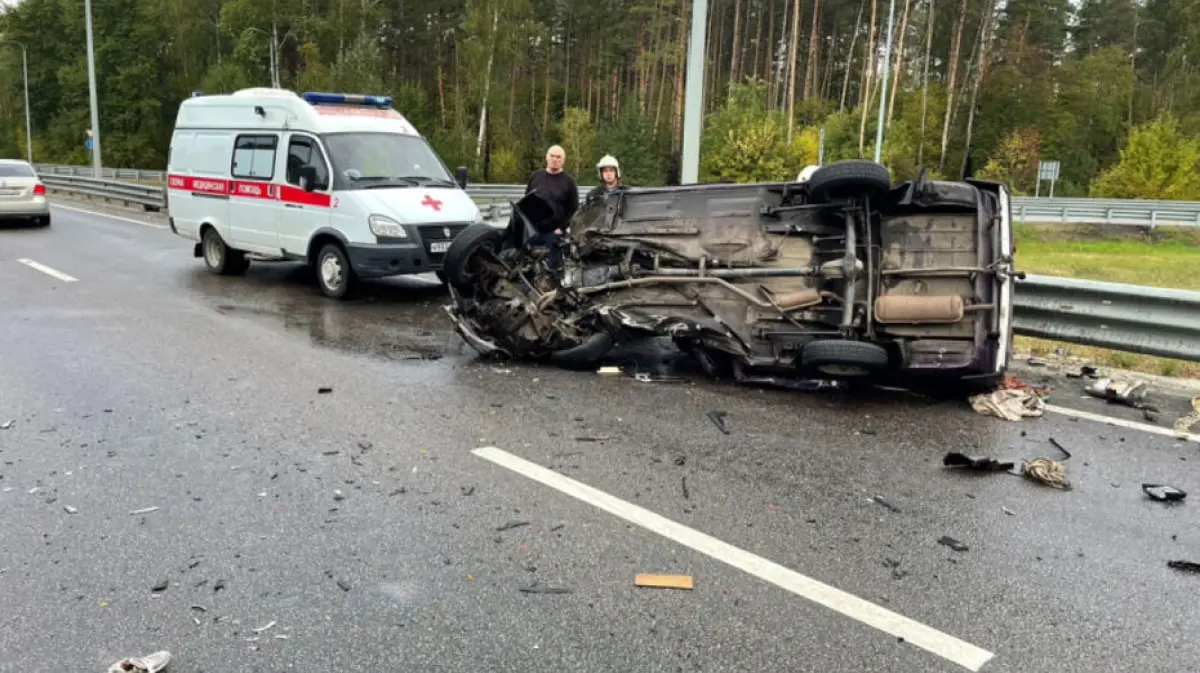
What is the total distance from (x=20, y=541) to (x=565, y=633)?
257 centimetres

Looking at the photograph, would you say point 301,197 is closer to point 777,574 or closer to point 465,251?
point 465,251

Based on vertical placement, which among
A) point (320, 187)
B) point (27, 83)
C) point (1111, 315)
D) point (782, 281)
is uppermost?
point (27, 83)

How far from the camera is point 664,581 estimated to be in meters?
3.39

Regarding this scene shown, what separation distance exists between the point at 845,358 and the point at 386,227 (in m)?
5.94

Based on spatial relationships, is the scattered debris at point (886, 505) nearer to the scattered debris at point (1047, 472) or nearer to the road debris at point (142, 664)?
the scattered debris at point (1047, 472)

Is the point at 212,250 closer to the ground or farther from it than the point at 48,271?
farther from it

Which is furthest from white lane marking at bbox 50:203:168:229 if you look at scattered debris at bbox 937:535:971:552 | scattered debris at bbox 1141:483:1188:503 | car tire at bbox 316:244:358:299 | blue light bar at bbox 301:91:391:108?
scattered debris at bbox 1141:483:1188:503

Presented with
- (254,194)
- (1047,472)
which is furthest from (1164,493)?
(254,194)

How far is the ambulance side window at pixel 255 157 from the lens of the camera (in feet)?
35.0

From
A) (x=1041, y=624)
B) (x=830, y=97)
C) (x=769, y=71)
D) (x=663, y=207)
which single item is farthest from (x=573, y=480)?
(x=830, y=97)

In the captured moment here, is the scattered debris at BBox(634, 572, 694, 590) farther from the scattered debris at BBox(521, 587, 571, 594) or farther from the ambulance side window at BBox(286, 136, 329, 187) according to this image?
the ambulance side window at BBox(286, 136, 329, 187)

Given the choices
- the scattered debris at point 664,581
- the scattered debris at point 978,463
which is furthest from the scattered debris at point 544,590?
the scattered debris at point 978,463

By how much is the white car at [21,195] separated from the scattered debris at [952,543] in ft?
66.8

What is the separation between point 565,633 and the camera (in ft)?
9.95
